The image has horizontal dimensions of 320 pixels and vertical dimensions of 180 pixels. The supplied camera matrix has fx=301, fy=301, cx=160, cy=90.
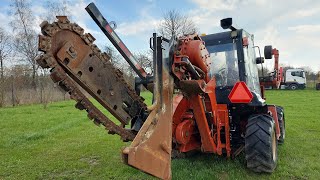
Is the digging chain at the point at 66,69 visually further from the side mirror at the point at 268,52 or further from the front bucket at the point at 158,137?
the side mirror at the point at 268,52

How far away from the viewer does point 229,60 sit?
5.21 m

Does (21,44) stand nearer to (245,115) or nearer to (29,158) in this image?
(29,158)

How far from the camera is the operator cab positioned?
5.10 metres

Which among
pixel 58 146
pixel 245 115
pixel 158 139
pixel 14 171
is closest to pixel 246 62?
pixel 245 115

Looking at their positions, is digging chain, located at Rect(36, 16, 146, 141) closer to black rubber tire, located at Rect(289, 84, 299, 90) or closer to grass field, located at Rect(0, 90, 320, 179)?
grass field, located at Rect(0, 90, 320, 179)

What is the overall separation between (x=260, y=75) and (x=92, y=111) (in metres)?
4.45

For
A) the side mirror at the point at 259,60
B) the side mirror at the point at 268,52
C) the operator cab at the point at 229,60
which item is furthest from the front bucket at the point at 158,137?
the side mirror at the point at 259,60

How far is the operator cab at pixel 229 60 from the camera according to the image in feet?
16.7

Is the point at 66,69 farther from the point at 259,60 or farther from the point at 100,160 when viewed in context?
the point at 259,60

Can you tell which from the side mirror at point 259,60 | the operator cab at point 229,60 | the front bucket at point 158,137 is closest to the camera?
the front bucket at point 158,137

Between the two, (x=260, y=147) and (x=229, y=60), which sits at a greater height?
(x=229, y=60)

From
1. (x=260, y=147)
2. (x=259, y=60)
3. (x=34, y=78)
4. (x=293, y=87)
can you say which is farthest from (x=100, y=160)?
(x=293, y=87)

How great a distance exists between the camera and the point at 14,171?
17.7 ft

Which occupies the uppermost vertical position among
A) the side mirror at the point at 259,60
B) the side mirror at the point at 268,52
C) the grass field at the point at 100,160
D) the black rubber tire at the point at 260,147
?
the side mirror at the point at 268,52
